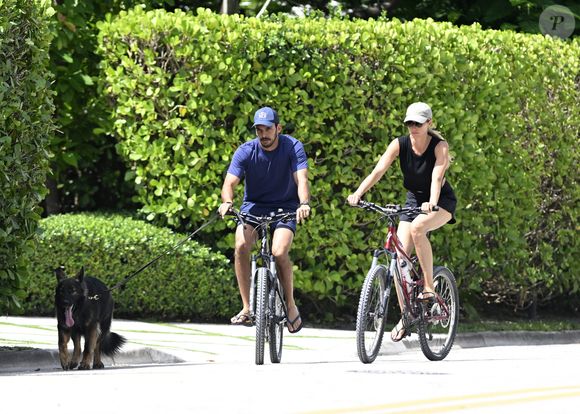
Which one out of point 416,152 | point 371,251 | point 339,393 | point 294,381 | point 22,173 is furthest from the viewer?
point 371,251

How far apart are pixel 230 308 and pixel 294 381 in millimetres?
5695

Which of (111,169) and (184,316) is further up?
(111,169)

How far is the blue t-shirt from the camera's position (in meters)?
11.2

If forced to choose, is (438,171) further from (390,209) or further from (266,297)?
(266,297)

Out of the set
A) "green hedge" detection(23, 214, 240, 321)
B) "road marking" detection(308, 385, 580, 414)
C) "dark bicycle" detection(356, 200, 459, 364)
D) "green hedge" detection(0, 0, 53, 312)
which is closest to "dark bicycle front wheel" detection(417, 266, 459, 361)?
"dark bicycle" detection(356, 200, 459, 364)

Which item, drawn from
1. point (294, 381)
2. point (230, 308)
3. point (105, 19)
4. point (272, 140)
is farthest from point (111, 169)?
point (294, 381)

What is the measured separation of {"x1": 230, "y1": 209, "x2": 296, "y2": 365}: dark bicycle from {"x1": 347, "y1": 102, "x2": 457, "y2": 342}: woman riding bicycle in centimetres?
91

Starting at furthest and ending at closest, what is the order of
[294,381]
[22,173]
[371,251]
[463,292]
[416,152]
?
1. [463,292]
2. [371,251]
3. [416,152]
4. [22,173]
5. [294,381]

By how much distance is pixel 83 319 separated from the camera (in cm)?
1052

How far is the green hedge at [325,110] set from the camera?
48.5 ft

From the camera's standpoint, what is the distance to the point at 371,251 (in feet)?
50.7

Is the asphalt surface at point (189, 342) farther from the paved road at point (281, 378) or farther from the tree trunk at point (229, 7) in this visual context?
the tree trunk at point (229, 7)

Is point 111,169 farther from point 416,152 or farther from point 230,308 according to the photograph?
point 416,152

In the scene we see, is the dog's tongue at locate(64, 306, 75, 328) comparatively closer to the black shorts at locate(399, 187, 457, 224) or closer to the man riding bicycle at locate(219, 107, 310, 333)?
the man riding bicycle at locate(219, 107, 310, 333)
